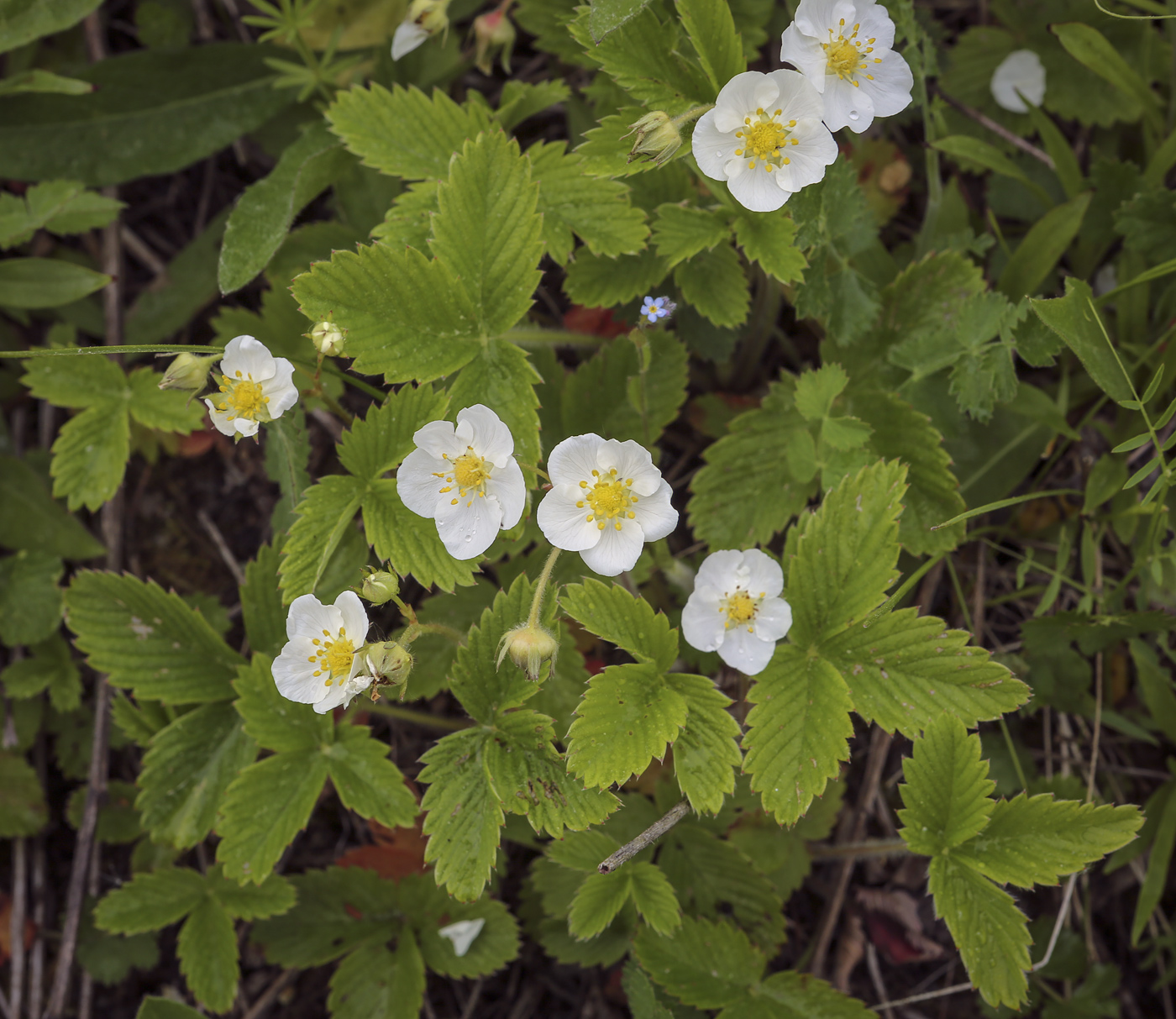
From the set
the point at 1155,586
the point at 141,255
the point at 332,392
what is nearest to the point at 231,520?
the point at 332,392

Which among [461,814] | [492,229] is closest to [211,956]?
[461,814]

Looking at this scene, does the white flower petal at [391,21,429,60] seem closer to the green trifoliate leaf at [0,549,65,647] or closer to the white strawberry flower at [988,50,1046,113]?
the white strawberry flower at [988,50,1046,113]

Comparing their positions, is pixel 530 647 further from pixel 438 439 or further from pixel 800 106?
pixel 800 106

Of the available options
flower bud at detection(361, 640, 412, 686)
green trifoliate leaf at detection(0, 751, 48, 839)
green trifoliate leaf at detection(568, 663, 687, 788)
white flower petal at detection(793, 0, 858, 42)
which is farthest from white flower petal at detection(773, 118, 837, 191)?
green trifoliate leaf at detection(0, 751, 48, 839)

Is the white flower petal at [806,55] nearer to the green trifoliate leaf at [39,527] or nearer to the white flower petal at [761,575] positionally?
the white flower petal at [761,575]

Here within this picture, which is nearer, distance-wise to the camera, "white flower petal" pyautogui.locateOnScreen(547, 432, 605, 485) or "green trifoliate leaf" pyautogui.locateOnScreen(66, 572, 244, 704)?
"white flower petal" pyautogui.locateOnScreen(547, 432, 605, 485)

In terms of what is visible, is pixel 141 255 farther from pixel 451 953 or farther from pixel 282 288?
pixel 451 953
